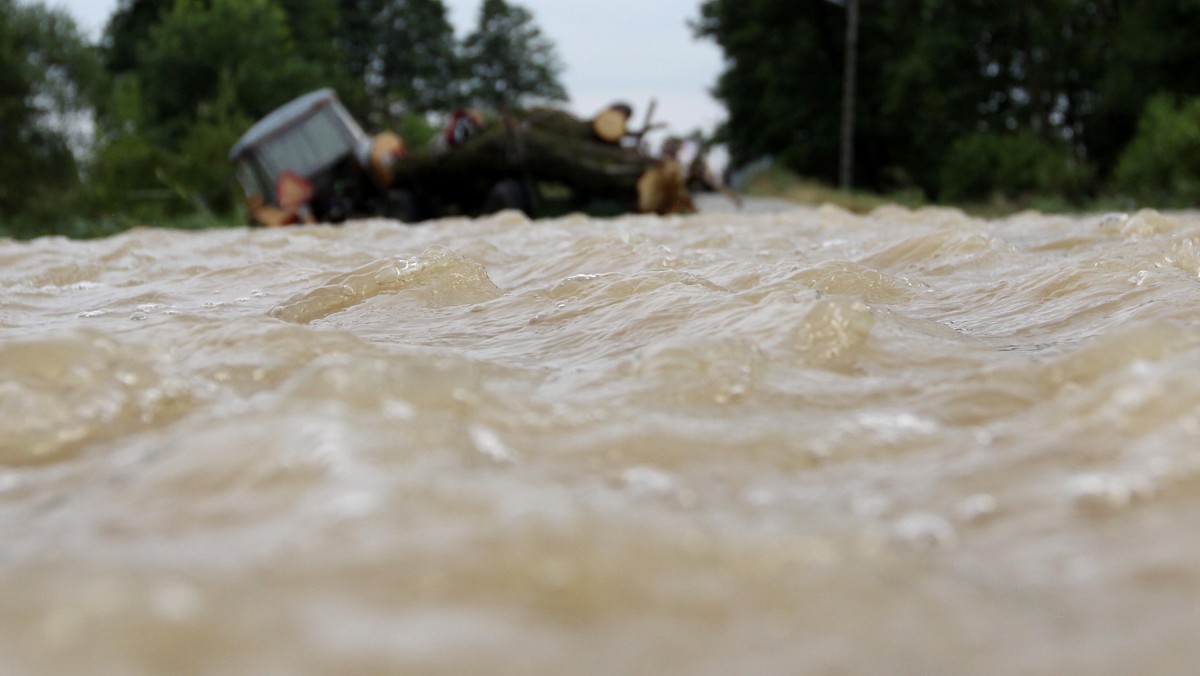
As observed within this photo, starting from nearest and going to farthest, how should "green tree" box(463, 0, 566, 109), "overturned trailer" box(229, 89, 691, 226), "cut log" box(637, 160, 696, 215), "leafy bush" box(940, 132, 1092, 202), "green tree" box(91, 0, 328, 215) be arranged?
"cut log" box(637, 160, 696, 215), "overturned trailer" box(229, 89, 691, 226), "leafy bush" box(940, 132, 1092, 202), "green tree" box(91, 0, 328, 215), "green tree" box(463, 0, 566, 109)

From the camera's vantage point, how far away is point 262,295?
3629 millimetres

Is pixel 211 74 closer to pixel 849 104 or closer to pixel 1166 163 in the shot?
pixel 849 104

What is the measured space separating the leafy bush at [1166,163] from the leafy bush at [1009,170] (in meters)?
2.13

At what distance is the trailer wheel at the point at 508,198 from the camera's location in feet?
45.5

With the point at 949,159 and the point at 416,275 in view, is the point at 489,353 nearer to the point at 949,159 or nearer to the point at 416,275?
the point at 416,275

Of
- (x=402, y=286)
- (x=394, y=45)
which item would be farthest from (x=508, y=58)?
(x=402, y=286)

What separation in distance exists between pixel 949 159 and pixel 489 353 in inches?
934

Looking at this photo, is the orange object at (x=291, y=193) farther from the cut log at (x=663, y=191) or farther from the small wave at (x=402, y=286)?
the small wave at (x=402, y=286)

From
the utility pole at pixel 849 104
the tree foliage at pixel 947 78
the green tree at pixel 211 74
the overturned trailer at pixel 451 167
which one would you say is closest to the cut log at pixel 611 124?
the overturned trailer at pixel 451 167

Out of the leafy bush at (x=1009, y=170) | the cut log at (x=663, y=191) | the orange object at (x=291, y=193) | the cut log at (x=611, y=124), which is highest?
the cut log at (x=611, y=124)

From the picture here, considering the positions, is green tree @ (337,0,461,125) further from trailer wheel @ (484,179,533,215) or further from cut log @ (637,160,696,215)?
cut log @ (637,160,696,215)

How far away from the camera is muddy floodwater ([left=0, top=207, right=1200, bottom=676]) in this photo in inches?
40.1

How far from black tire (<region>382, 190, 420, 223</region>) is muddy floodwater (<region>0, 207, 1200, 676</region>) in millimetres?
12142

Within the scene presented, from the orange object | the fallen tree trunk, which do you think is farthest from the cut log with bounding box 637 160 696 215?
the orange object
